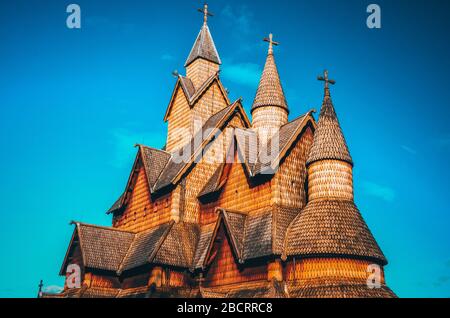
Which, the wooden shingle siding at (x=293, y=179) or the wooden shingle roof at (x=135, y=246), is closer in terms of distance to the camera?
the wooden shingle siding at (x=293, y=179)

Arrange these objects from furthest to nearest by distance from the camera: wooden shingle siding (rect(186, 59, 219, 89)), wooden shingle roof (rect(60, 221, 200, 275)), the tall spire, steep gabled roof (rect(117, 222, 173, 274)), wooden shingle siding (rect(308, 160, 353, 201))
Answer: wooden shingle siding (rect(186, 59, 219, 89))
steep gabled roof (rect(117, 222, 173, 274))
wooden shingle roof (rect(60, 221, 200, 275))
the tall spire
wooden shingle siding (rect(308, 160, 353, 201))

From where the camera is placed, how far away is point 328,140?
28953 mm

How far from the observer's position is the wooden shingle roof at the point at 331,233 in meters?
25.7

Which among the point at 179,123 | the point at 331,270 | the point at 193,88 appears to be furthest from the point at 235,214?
the point at 193,88

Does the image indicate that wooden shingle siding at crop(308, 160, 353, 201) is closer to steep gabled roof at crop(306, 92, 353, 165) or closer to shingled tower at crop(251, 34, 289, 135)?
steep gabled roof at crop(306, 92, 353, 165)

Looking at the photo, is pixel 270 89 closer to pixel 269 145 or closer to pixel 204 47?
pixel 269 145

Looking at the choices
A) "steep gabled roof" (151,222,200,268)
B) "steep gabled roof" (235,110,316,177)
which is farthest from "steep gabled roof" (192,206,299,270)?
"steep gabled roof" (235,110,316,177)

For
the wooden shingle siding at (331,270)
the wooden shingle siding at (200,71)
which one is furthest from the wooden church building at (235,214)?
the wooden shingle siding at (200,71)

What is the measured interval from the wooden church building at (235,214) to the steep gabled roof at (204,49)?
764 millimetres

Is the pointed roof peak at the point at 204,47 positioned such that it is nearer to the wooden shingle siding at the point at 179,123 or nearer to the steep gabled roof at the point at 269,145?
the wooden shingle siding at the point at 179,123

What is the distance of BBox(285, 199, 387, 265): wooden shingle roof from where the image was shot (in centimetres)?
2566

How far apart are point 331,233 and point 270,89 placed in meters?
12.3

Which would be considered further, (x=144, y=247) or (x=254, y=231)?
(x=144, y=247)
